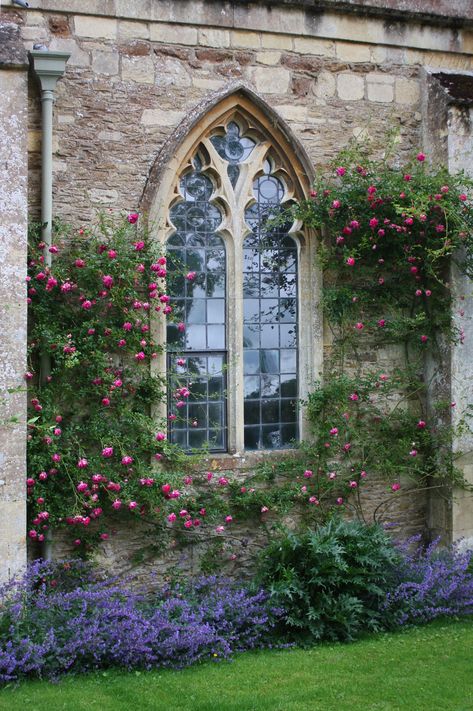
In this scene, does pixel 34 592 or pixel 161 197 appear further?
pixel 161 197

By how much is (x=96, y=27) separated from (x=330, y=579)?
5345 mm

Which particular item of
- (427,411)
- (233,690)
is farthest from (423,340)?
(233,690)

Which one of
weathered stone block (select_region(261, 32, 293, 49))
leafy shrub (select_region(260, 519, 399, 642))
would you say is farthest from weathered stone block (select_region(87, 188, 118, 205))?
leafy shrub (select_region(260, 519, 399, 642))

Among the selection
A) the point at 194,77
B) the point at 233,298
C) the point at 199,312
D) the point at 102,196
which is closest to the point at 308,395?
the point at 233,298

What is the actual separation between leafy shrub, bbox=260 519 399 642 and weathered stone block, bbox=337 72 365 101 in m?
4.28

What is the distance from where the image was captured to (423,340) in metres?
9.04

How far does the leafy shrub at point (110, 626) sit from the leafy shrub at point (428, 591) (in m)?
1.09

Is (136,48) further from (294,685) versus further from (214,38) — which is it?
(294,685)

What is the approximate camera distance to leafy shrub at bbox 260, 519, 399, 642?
7352 millimetres

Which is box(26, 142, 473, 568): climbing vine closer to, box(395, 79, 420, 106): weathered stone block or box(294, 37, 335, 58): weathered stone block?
box(395, 79, 420, 106): weathered stone block

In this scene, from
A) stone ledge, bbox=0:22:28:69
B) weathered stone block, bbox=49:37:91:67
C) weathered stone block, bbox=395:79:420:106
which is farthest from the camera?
weathered stone block, bbox=395:79:420:106

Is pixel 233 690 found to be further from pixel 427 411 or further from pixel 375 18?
pixel 375 18

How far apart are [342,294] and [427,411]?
1.57 m

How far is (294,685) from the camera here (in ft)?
20.7
